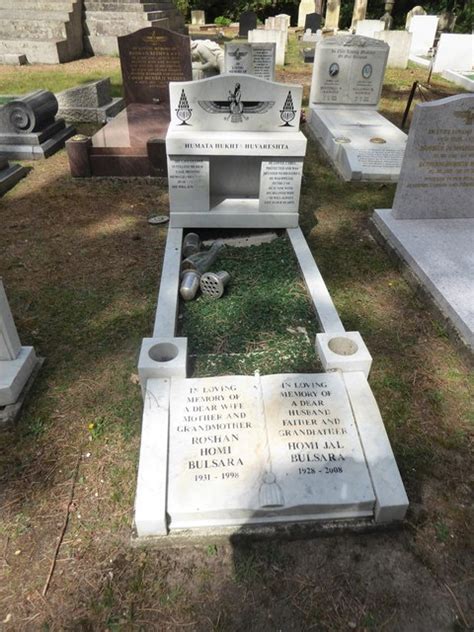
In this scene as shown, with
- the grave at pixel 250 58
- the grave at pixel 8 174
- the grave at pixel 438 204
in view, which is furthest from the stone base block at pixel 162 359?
the grave at pixel 250 58

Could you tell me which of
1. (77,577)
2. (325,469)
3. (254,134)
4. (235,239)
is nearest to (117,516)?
(77,577)

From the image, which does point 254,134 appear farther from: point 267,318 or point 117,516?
point 117,516

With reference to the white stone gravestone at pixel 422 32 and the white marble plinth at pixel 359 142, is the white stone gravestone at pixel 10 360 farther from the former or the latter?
the white stone gravestone at pixel 422 32

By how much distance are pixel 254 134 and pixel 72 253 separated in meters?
2.37

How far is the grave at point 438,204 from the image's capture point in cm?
420

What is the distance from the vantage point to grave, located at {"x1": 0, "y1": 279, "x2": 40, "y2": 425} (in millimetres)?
2986

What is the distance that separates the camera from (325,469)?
2.46 metres

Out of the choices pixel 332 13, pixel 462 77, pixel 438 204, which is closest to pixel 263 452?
pixel 438 204

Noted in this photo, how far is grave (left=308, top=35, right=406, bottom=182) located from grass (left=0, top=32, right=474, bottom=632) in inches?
87.3

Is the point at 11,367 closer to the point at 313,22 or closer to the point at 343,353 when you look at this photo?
the point at 343,353

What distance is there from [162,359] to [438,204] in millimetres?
3762

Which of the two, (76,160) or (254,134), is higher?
(254,134)

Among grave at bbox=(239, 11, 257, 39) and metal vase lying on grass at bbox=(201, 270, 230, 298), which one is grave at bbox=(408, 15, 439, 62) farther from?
metal vase lying on grass at bbox=(201, 270, 230, 298)

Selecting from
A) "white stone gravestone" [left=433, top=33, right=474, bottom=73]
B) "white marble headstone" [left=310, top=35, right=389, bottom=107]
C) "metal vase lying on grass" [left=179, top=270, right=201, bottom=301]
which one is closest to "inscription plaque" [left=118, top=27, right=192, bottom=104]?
"white marble headstone" [left=310, top=35, right=389, bottom=107]
